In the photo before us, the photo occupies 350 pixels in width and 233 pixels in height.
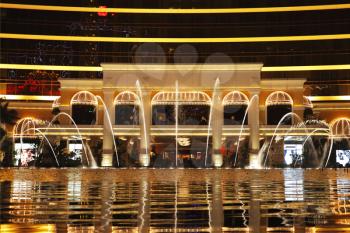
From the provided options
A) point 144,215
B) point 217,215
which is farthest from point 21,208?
point 217,215

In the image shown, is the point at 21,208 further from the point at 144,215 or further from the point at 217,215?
the point at 217,215

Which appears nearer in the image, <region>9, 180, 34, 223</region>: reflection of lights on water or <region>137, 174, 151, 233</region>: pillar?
<region>137, 174, 151, 233</region>: pillar

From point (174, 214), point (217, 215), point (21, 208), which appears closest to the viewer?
point (217, 215)

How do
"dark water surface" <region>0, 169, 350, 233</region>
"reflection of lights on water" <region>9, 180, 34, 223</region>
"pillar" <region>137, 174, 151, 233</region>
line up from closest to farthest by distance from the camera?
"pillar" <region>137, 174, 151, 233</region> → "dark water surface" <region>0, 169, 350, 233</region> → "reflection of lights on water" <region>9, 180, 34, 223</region>

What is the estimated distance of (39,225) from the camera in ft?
31.1

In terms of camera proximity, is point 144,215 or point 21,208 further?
point 21,208

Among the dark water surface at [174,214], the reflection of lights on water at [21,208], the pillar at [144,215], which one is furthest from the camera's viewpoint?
the reflection of lights on water at [21,208]

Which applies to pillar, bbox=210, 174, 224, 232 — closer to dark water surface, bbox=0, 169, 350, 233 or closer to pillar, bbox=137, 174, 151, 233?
dark water surface, bbox=0, 169, 350, 233

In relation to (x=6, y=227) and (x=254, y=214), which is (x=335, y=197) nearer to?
(x=254, y=214)

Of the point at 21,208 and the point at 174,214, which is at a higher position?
the point at 21,208

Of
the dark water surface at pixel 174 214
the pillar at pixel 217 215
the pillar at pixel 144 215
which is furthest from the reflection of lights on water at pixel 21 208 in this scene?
the pillar at pixel 217 215

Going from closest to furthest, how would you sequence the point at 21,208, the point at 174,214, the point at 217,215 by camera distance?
the point at 217,215 < the point at 174,214 < the point at 21,208

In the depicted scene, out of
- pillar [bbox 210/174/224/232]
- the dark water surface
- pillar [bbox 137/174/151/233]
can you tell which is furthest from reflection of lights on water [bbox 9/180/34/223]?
pillar [bbox 210/174/224/232]

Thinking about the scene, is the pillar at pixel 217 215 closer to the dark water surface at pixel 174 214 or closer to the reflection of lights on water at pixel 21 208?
the dark water surface at pixel 174 214
